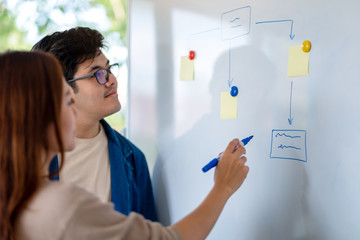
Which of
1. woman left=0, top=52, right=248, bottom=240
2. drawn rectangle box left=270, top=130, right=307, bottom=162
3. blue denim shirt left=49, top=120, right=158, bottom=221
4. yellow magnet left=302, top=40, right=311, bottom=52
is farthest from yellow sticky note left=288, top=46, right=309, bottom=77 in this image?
blue denim shirt left=49, top=120, right=158, bottom=221

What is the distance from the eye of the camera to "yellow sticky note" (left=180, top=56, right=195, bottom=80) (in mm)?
1226

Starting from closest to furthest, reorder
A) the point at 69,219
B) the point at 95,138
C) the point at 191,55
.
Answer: the point at 69,219
the point at 191,55
the point at 95,138

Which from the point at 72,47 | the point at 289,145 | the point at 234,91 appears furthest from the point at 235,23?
the point at 72,47

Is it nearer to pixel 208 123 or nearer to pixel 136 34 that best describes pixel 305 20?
pixel 208 123

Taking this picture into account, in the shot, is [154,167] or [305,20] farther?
[154,167]

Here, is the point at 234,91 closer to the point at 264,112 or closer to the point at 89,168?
the point at 264,112

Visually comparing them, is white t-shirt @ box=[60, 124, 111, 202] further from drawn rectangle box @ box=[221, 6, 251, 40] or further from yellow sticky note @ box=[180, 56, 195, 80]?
drawn rectangle box @ box=[221, 6, 251, 40]

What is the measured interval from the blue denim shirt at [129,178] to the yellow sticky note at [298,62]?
65 cm

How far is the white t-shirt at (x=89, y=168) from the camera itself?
1.25 metres

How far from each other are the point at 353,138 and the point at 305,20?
0.30 metres

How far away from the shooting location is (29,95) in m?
0.66

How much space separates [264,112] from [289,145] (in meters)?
0.12

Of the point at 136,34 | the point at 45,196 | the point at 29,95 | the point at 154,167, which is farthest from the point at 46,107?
the point at 136,34

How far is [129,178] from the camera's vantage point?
1.30 m
